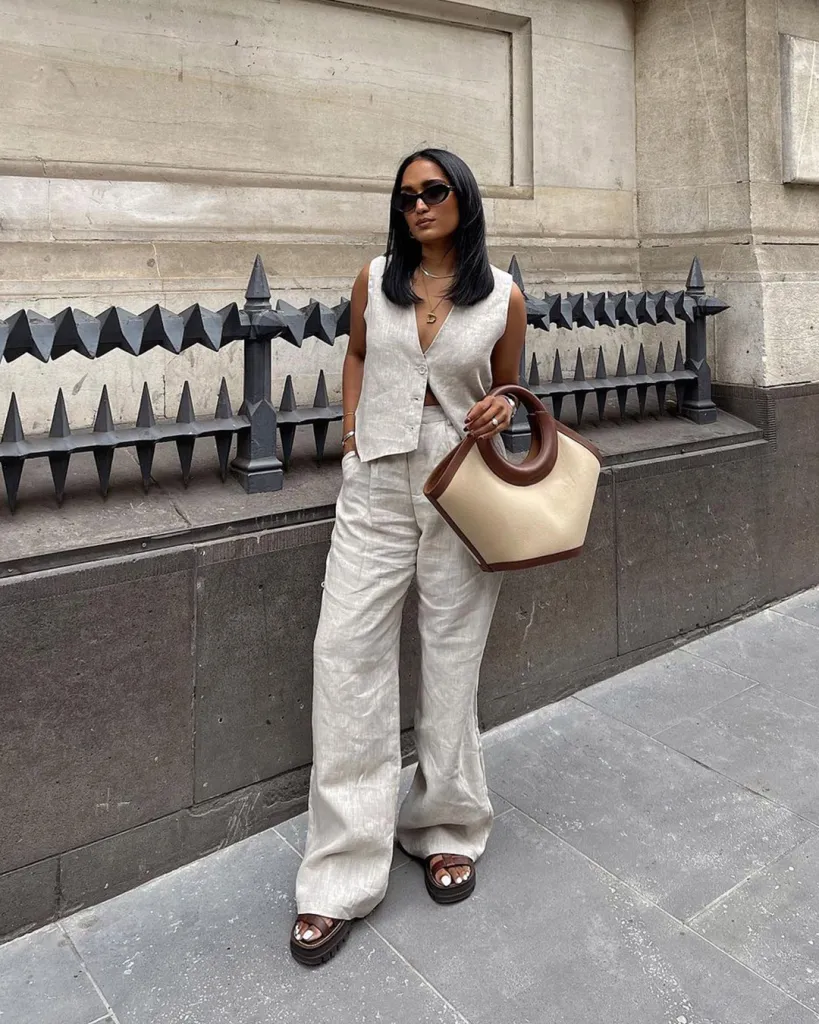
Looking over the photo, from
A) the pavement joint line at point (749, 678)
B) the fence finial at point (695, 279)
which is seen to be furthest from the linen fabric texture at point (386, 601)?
the fence finial at point (695, 279)

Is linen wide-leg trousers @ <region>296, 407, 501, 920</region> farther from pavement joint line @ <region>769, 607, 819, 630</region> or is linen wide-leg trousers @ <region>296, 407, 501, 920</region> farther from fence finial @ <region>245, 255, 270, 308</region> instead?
pavement joint line @ <region>769, 607, 819, 630</region>

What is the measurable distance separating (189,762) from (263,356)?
4.47ft

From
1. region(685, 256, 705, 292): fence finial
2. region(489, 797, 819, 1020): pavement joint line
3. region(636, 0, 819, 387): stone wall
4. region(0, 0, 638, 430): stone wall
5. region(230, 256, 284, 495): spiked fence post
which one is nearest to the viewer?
region(489, 797, 819, 1020): pavement joint line

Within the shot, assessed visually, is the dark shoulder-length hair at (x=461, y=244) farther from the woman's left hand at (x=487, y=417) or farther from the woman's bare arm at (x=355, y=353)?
the woman's left hand at (x=487, y=417)

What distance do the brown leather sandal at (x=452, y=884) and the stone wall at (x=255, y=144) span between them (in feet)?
6.63

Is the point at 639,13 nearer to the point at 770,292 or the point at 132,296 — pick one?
the point at 770,292

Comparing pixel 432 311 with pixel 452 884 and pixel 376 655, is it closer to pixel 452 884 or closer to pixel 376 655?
pixel 376 655

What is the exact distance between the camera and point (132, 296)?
3.62 m

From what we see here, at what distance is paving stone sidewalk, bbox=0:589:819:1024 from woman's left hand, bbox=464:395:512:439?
1423 millimetres

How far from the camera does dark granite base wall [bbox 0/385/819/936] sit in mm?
2611

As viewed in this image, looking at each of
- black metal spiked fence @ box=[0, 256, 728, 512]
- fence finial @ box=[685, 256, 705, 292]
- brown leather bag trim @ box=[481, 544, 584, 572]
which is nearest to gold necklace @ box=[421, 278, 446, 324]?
brown leather bag trim @ box=[481, 544, 584, 572]

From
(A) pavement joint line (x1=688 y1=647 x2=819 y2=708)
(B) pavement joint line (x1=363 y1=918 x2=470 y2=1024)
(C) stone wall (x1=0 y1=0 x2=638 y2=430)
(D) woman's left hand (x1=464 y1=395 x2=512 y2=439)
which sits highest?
(C) stone wall (x1=0 y1=0 x2=638 y2=430)

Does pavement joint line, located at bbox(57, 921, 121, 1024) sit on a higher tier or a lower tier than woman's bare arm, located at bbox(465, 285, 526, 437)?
lower

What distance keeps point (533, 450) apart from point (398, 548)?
0.46 meters
